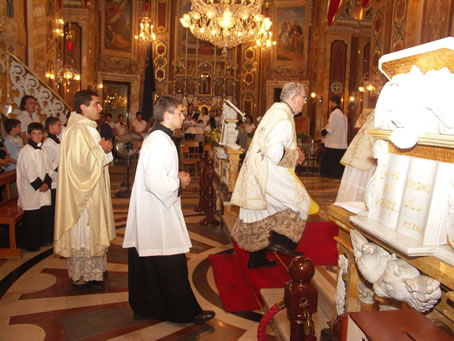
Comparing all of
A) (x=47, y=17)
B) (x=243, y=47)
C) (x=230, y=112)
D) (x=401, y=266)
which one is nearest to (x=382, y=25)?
(x=230, y=112)

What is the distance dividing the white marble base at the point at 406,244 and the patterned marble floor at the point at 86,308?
1.79 m

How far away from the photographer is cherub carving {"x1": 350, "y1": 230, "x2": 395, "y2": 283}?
1739 mm

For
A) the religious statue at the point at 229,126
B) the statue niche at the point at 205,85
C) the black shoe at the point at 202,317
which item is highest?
the statue niche at the point at 205,85

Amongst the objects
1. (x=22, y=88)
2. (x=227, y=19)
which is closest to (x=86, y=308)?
(x=22, y=88)

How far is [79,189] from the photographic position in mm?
3828

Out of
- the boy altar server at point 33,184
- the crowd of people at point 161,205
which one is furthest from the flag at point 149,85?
the crowd of people at point 161,205

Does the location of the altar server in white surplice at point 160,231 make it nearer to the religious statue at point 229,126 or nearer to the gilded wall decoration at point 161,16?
the religious statue at point 229,126

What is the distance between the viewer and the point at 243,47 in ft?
70.8

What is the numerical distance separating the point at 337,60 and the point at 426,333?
17015 millimetres

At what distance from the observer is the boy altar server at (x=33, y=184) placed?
4.90 meters

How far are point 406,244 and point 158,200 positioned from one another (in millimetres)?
2002

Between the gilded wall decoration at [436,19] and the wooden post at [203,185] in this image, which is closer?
the wooden post at [203,185]

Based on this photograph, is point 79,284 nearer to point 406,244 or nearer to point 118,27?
point 406,244

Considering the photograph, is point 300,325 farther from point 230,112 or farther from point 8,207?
point 230,112
